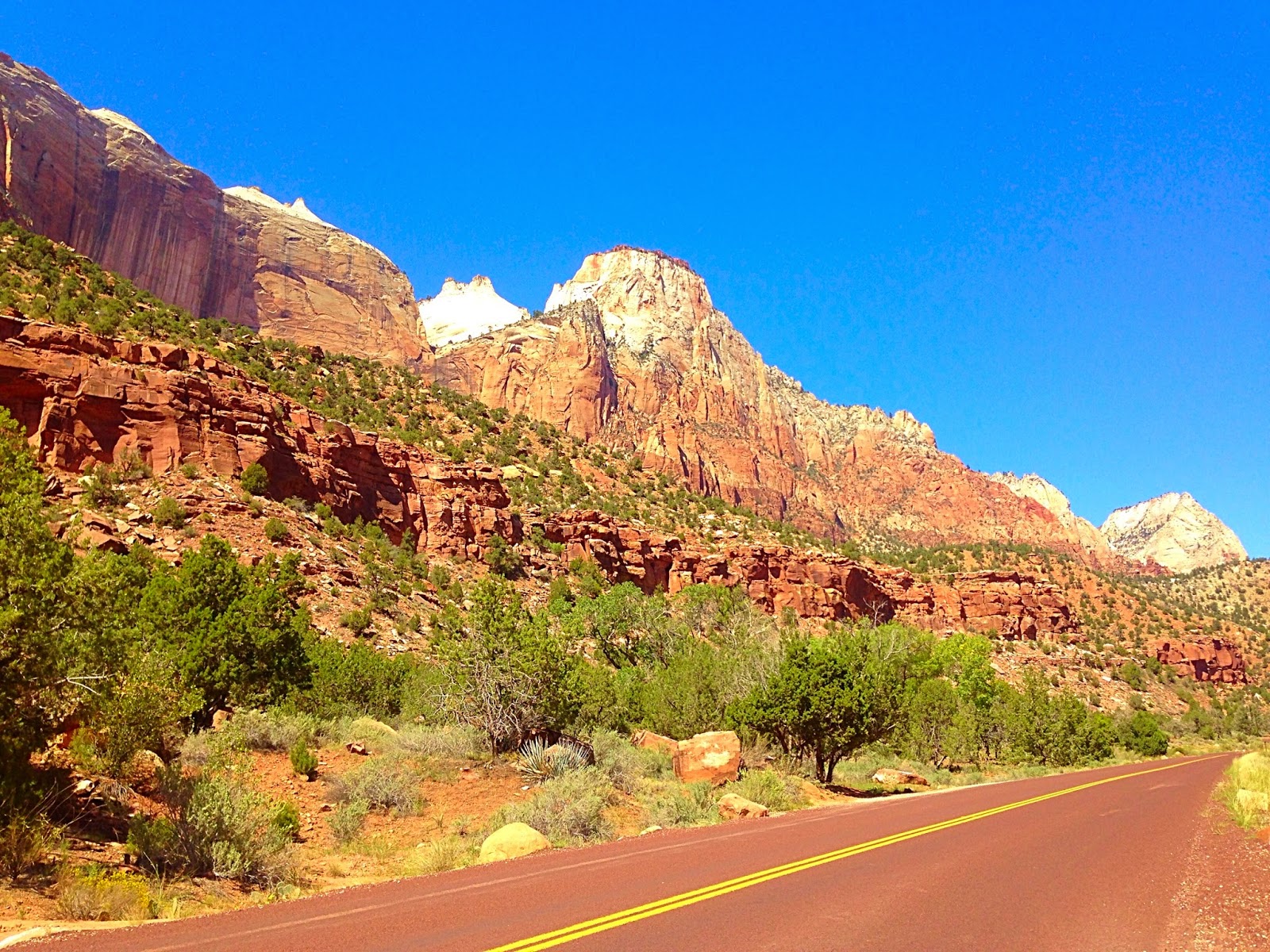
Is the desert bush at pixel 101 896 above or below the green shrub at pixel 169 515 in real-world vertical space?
below

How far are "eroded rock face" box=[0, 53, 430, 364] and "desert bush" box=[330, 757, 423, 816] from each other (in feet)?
213

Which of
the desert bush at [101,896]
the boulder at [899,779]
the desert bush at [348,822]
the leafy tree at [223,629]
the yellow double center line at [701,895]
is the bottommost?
the boulder at [899,779]

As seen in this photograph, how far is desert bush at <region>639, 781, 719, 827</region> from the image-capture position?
52.3ft

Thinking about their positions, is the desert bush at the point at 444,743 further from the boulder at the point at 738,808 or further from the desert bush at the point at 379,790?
the boulder at the point at 738,808

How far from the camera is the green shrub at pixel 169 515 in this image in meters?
32.9

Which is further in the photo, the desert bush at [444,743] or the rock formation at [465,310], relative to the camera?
the rock formation at [465,310]

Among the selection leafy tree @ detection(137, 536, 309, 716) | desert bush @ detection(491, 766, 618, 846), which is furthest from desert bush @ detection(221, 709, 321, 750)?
desert bush @ detection(491, 766, 618, 846)

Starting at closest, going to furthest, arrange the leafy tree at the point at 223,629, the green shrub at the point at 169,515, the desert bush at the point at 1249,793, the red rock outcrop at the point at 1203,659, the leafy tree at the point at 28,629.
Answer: the leafy tree at the point at 28,629 → the desert bush at the point at 1249,793 → the leafy tree at the point at 223,629 → the green shrub at the point at 169,515 → the red rock outcrop at the point at 1203,659

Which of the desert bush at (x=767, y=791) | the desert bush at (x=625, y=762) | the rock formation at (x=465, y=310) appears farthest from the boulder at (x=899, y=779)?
the rock formation at (x=465, y=310)

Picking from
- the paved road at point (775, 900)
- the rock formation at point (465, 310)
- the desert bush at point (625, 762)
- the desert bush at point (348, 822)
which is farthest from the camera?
the rock formation at point (465, 310)

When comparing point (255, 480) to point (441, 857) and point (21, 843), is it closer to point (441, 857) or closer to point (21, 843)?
point (441, 857)

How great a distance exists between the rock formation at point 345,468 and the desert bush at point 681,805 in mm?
22872

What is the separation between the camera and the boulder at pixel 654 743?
80.0 feet

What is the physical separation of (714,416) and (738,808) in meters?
134
